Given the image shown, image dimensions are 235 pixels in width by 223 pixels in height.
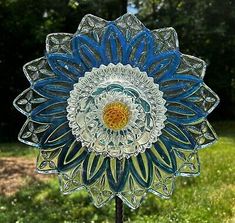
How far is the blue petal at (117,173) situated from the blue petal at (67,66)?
0.44 meters

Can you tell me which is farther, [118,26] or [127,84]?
[118,26]

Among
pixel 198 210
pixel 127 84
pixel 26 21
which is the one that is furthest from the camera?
pixel 26 21

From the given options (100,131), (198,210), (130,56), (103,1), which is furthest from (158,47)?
(103,1)

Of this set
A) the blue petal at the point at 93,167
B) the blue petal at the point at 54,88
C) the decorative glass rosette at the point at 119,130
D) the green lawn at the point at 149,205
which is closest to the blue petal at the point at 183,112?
the decorative glass rosette at the point at 119,130

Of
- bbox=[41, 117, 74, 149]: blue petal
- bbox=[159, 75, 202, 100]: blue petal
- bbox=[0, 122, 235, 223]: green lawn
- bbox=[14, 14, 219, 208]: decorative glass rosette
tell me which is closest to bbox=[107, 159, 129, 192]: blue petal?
bbox=[14, 14, 219, 208]: decorative glass rosette

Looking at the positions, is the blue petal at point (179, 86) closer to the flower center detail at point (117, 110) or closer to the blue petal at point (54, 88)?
the flower center detail at point (117, 110)

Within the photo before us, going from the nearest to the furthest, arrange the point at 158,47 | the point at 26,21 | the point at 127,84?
the point at 127,84 < the point at 158,47 < the point at 26,21

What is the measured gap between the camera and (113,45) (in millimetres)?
2367

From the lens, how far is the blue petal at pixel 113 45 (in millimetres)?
2348

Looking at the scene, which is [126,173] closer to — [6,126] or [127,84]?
[127,84]

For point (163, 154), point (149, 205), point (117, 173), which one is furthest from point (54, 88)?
point (149, 205)

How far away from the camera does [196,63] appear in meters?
2.39

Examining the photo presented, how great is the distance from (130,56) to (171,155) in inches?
19.8

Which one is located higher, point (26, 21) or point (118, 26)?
point (118, 26)
